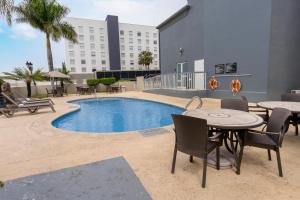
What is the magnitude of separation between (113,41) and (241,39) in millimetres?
36023

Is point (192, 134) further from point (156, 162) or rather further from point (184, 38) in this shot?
point (184, 38)

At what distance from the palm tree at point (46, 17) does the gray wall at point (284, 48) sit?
15123 millimetres

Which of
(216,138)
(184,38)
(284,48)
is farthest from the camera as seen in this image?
(184,38)

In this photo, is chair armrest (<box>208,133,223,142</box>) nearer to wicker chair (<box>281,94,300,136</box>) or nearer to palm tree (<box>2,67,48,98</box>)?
wicker chair (<box>281,94,300,136</box>)

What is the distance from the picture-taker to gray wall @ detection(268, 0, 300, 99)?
734cm

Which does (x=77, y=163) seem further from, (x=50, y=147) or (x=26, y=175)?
(x=50, y=147)

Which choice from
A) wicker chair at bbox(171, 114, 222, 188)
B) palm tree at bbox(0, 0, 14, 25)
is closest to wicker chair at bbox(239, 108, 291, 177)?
wicker chair at bbox(171, 114, 222, 188)

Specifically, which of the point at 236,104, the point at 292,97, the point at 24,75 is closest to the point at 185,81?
the point at 292,97

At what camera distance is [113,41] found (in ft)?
132

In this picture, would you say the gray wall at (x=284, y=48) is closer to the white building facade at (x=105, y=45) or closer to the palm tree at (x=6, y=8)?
the palm tree at (x=6, y=8)

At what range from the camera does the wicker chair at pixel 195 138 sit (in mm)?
2148

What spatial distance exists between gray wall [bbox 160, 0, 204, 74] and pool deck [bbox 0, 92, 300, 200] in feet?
30.4

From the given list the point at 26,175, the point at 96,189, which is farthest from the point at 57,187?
the point at 26,175

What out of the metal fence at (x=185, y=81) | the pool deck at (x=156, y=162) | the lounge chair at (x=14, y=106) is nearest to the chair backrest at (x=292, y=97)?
the pool deck at (x=156, y=162)
